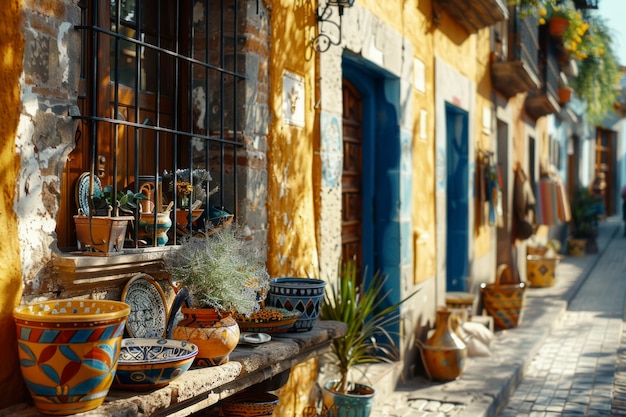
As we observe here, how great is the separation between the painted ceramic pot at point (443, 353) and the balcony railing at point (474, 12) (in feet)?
9.43

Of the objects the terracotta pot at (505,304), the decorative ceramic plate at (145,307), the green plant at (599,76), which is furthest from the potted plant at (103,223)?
the green plant at (599,76)

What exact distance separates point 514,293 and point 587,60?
868 cm

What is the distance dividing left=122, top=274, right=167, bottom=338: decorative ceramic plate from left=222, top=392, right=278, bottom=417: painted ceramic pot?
49 centimetres

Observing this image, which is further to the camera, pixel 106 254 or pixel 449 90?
pixel 449 90

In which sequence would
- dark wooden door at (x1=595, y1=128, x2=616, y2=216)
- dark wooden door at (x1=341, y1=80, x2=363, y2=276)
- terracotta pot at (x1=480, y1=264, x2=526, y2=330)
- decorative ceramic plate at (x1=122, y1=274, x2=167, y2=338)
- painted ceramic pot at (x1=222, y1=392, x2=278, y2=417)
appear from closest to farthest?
1. decorative ceramic plate at (x1=122, y1=274, x2=167, y2=338)
2. painted ceramic pot at (x1=222, y1=392, x2=278, y2=417)
3. dark wooden door at (x1=341, y1=80, x2=363, y2=276)
4. terracotta pot at (x1=480, y1=264, x2=526, y2=330)
5. dark wooden door at (x1=595, y1=128, x2=616, y2=216)

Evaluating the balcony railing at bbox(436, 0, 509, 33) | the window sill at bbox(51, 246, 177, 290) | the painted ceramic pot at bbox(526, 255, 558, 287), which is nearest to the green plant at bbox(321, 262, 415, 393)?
the window sill at bbox(51, 246, 177, 290)

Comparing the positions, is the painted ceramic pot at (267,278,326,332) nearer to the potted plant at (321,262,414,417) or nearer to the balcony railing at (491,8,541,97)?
the potted plant at (321,262,414,417)

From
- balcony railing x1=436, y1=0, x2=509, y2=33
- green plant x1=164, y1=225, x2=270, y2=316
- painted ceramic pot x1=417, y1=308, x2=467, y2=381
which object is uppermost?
balcony railing x1=436, y1=0, x2=509, y2=33

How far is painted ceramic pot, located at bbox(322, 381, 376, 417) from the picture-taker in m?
4.31

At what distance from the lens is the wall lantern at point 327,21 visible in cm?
427

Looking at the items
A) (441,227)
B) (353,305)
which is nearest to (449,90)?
(441,227)

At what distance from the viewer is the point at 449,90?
7.29m

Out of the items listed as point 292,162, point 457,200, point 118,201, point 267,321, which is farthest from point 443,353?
point 118,201

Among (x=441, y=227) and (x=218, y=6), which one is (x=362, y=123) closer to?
(x=441, y=227)
